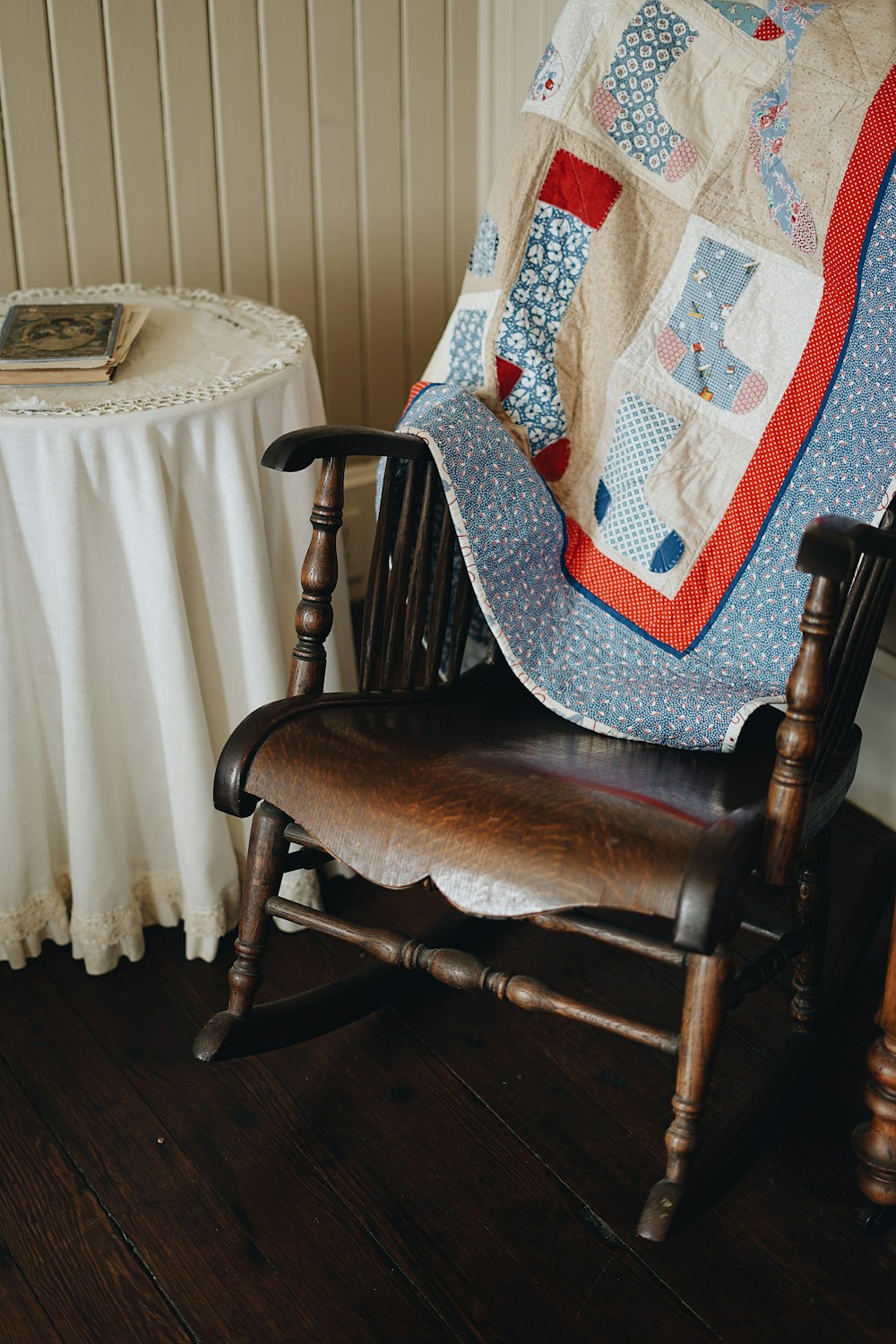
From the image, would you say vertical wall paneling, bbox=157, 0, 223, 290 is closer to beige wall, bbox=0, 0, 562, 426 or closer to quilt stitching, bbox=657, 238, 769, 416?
beige wall, bbox=0, 0, 562, 426

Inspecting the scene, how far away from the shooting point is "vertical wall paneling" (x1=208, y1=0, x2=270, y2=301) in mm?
1869

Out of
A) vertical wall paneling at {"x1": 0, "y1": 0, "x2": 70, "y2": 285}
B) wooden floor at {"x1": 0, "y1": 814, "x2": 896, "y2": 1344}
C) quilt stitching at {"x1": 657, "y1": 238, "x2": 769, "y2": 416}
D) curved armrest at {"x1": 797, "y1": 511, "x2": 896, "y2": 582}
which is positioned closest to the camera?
curved armrest at {"x1": 797, "y1": 511, "x2": 896, "y2": 582}

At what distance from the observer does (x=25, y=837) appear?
151 cm

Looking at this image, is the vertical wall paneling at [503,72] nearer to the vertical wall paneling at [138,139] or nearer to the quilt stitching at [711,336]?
the vertical wall paneling at [138,139]

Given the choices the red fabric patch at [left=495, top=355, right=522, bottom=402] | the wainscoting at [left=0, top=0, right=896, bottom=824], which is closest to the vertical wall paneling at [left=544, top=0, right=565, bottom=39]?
the wainscoting at [left=0, top=0, right=896, bottom=824]

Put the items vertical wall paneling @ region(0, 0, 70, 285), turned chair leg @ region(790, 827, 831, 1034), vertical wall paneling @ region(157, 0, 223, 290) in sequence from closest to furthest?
turned chair leg @ region(790, 827, 831, 1034)
vertical wall paneling @ region(0, 0, 70, 285)
vertical wall paneling @ region(157, 0, 223, 290)

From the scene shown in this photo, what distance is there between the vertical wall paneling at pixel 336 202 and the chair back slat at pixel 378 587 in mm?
944

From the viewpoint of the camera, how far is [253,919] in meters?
1.26

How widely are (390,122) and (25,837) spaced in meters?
1.32

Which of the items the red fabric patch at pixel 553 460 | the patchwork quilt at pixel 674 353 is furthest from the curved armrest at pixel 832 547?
the red fabric patch at pixel 553 460

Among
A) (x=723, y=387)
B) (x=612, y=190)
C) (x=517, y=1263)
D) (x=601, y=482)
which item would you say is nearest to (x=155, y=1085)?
(x=517, y=1263)

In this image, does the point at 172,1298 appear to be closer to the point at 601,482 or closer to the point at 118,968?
the point at 118,968

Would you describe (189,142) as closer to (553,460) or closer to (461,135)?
(461,135)

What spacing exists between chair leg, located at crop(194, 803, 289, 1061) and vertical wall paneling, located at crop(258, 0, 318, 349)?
1157mm
